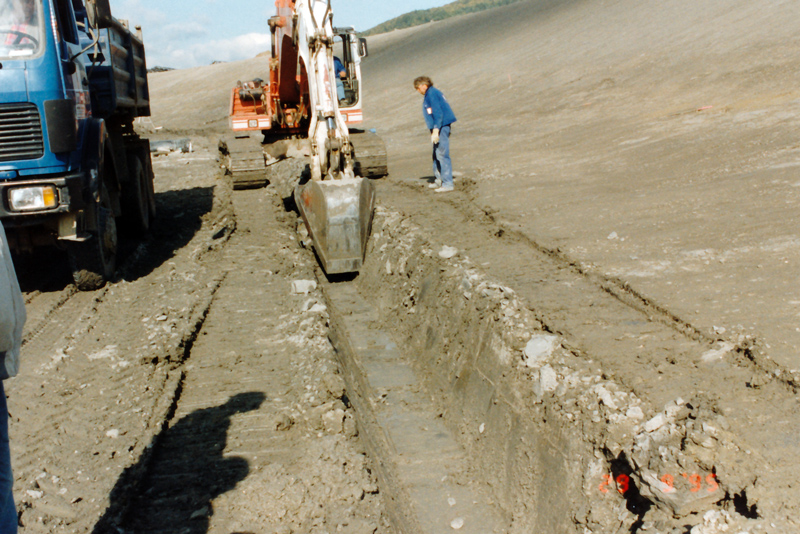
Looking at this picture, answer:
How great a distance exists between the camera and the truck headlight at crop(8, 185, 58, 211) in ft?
18.4

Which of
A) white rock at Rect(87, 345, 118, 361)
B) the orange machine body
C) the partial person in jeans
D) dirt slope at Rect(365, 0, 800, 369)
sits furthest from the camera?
the orange machine body

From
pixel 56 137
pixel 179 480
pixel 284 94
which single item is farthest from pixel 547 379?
pixel 284 94

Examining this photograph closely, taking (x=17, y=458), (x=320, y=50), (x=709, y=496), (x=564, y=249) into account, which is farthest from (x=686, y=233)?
(x=17, y=458)

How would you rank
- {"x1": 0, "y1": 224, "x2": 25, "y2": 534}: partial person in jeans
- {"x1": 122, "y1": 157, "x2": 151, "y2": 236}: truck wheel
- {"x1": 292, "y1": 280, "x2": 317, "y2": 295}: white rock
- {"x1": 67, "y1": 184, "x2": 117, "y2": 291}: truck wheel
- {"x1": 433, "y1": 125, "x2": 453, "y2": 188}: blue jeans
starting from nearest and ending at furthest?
{"x1": 0, "y1": 224, "x2": 25, "y2": 534}: partial person in jeans
{"x1": 67, "y1": 184, "x2": 117, "y2": 291}: truck wheel
{"x1": 292, "y1": 280, "x2": 317, "y2": 295}: white rock
{"x1": 122, "y1": 157, "x2": 151, "y2": 236}: truck wheel
{"x1": 433, "y1": 125, "x2": 453, "y2": 188}: blue jeans

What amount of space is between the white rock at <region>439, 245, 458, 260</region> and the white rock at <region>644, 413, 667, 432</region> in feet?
10.1

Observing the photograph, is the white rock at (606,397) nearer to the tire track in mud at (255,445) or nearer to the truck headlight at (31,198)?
the tire track in mud at (255,445)

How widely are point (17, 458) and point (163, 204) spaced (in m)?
7.94

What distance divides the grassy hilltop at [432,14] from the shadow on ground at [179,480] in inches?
3799

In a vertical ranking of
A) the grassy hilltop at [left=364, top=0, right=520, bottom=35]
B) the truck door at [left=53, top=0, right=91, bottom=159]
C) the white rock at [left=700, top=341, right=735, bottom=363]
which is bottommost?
the white rock at [left=700, top=341, right=735, bottom=363]

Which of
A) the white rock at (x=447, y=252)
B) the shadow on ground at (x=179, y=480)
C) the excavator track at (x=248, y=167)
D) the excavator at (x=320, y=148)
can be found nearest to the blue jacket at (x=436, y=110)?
the excavator at (x=320, y=148)

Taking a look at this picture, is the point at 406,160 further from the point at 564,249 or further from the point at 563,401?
the point at 563,401

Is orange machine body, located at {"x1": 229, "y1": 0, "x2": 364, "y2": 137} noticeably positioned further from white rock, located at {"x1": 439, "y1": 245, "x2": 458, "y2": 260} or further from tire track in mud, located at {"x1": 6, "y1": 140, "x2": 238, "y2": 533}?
white rock, located at {"x1": 439, "y1": 245, "x2": 458, "y2": 260}

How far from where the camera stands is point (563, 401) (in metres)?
3.64

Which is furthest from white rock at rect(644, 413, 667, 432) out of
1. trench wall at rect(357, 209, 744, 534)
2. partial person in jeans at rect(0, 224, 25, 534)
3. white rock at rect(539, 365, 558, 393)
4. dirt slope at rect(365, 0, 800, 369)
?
partial person in jeans at rect(0, 224, 25, 534)
